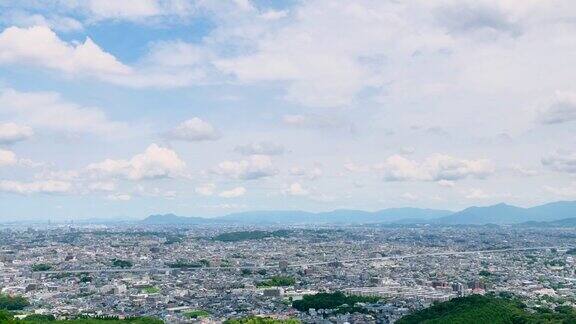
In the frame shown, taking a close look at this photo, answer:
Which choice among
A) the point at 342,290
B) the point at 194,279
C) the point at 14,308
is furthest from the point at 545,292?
the point at 14,308

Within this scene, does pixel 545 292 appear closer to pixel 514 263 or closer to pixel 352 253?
pixel 514 263

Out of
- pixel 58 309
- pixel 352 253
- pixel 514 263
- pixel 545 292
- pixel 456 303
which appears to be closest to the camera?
pixel 456 303

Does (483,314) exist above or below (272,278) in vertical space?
below

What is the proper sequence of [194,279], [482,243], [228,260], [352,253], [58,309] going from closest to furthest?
Answer: [58,309]
[194,279]
[228,260]
[352,253]
[482,243]

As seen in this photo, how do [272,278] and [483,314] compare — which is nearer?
[483,314]

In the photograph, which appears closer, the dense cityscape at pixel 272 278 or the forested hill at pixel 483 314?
the forested hill at pixel 483 314

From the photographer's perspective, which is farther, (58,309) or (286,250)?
(286,250)

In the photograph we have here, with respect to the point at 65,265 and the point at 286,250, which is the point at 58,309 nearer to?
the point at 65,265

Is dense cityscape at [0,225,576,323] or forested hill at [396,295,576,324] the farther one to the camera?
dense cityscape at [0,225,576,323]
